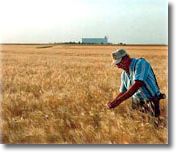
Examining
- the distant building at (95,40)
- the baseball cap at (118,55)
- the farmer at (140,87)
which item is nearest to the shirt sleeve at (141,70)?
the farmer at (140,87)

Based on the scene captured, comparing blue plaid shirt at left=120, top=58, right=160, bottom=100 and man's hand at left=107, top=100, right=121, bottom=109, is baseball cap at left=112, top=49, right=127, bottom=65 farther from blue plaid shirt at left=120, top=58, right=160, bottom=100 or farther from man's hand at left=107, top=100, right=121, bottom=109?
man's hand at left=107, top=100, right=121, bottom=109

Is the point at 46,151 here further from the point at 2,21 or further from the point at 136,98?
the point at 2,21

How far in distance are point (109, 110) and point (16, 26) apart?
2.74 ft

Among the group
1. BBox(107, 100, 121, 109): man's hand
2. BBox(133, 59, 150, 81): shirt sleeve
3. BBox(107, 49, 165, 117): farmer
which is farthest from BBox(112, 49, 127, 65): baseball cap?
BBox(107, 100, 121, 109): man's hand

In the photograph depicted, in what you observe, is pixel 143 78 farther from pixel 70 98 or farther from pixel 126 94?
pixel 70 98

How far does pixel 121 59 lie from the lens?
11.2 ft

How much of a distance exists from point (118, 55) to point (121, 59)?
33mm

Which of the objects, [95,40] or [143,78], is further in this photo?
[95,40]

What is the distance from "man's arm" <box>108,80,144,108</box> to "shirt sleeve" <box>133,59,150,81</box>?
3cm

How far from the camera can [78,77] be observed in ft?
11.7

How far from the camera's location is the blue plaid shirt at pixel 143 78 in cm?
335

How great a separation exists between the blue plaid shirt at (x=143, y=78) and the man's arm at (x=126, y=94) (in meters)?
0.02

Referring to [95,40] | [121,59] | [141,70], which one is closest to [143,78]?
[141,70]

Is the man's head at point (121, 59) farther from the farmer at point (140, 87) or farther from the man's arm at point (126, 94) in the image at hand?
the man's arm at point (126, 94)
